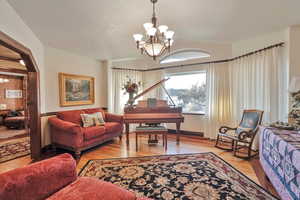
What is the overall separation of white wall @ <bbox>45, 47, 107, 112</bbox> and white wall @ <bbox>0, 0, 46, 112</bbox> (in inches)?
6.8

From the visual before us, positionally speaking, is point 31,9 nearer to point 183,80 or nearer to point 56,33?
point 56,33

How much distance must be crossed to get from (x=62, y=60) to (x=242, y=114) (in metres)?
4.88

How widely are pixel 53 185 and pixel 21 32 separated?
267 cm


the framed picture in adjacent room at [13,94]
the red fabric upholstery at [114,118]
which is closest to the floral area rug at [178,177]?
the red fabric upholstery at [114,118]

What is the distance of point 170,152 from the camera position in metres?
3.62

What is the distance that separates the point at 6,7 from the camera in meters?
2.15

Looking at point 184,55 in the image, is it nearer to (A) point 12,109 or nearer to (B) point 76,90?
(B) point 76,90

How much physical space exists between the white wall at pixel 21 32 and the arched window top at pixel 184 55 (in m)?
3.46

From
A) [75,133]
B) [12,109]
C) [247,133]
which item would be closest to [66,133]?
[75,133]

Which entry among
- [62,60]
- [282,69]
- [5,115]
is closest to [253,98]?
[282,69]

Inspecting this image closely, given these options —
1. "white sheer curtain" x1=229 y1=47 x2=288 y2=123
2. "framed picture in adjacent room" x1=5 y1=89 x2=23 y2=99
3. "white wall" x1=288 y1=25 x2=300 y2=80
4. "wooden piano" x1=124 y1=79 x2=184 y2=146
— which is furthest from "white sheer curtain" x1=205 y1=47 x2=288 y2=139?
"framed picture in adjacent room" x1=5 y1=89 x2=23 y2=99

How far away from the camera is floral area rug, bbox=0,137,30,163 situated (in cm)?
351

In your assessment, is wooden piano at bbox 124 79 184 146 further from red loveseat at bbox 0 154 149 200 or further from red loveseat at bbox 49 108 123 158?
red loveseat at bbox 0 154 149 200

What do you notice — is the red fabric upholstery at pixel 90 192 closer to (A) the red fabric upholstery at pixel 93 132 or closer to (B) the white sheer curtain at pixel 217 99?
(A) the red fabric upholstery at pixel 93 132
